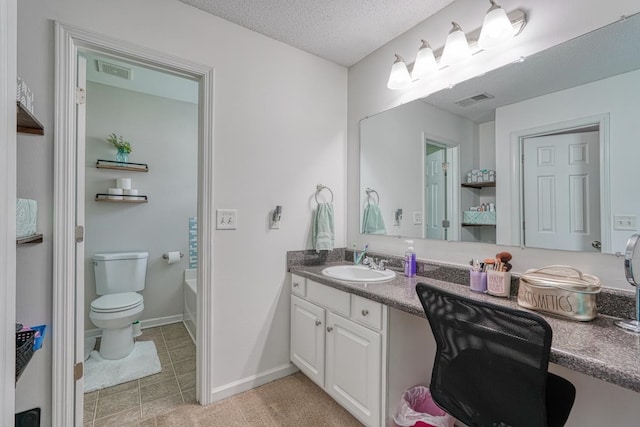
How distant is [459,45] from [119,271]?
10.5 feet

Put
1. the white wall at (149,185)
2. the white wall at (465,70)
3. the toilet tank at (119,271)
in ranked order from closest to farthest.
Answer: the white wall at (465,70)
the toilet tank at (119,271)
the white wall at (149,185)

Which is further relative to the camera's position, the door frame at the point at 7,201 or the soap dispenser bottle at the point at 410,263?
the soap dispenser bottle at the point at 410,263

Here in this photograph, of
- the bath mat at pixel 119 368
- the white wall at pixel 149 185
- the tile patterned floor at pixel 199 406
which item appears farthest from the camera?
the white wall at pixel 149 185

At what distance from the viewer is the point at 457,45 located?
5.17 ft

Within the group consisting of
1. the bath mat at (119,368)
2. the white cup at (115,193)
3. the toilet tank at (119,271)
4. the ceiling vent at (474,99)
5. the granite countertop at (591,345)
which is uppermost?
the ceiling vent at (474,99)

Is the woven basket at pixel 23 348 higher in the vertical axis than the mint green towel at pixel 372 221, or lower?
lower

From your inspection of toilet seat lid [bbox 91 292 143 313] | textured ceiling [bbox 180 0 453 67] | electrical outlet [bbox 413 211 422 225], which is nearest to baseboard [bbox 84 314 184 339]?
toilet seat lid [bbox 91 292 143 313]

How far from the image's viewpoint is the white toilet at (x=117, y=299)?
2.27m

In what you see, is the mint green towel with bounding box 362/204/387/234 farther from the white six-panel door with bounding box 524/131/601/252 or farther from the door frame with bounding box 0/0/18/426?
the door frame with bounding box 0/0/18/426

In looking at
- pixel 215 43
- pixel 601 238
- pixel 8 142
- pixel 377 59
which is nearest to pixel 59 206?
pixel 8 142

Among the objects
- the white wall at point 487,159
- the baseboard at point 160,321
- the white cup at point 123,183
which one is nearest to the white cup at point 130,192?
the white cup at point 123,183

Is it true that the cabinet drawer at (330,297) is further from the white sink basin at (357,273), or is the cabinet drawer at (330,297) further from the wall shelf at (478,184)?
the wall shelf at (478,184)

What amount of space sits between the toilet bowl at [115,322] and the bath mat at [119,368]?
66 mm

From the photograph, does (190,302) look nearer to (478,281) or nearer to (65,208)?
(65,208)
